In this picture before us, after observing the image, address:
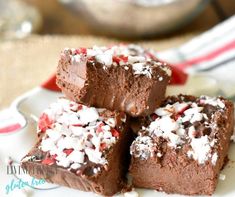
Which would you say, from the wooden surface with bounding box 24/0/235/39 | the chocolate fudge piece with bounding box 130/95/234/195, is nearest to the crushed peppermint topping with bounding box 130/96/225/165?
the chocolate fudge piece with bounding box 130/95/234/195

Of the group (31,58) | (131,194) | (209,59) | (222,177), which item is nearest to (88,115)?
(131,194)

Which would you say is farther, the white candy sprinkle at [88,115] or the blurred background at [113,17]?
the blurred background at [113,17]

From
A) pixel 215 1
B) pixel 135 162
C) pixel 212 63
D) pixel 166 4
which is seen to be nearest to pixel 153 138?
pixel 135 162

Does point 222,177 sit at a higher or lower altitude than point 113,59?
lower

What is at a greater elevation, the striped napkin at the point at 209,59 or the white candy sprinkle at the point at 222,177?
the striped napkin at the point at 209,59

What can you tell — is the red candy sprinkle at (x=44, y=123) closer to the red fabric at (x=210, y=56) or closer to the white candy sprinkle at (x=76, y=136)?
the white candy sprinkle at (x=76, y=136)

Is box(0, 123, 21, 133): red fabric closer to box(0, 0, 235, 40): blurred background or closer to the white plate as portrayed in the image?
the white plate

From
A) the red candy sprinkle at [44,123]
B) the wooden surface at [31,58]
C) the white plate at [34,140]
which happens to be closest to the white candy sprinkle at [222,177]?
the white plate at [34,140]

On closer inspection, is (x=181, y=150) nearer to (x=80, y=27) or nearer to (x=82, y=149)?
(x=82, y=149)
